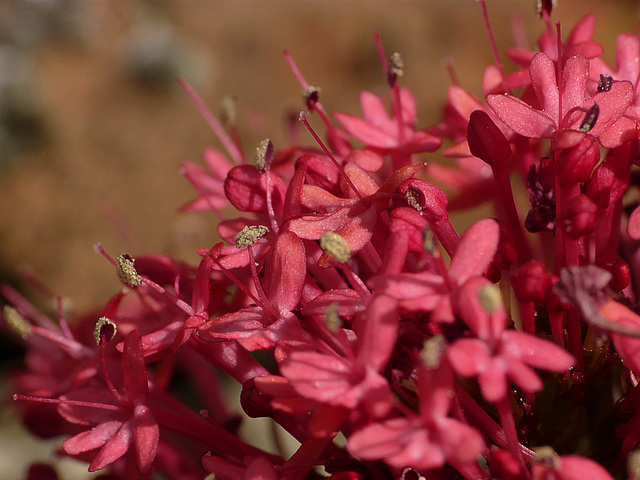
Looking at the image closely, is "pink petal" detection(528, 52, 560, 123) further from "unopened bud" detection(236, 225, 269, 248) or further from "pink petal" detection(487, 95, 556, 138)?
"unopened bud" detection(236, 225, 269, 248)

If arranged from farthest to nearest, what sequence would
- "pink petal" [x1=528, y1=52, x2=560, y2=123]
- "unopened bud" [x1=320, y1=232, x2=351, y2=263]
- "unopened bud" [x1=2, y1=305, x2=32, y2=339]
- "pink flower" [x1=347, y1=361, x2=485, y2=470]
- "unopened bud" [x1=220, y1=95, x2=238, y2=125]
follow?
"unopened bud" [x1=220, y1=95, x2=238, y2=125]
"unopened bud" [x1=2, y1=305, x2=32, y2=339]
"pink petal" [x1=528, y1=52, x2=560, y2=123]
"unopened bud" [x1=320, y1=232, x2=351, y2=263]
"pink flower" [x1=347, y1=361, x2=485, y2=470]

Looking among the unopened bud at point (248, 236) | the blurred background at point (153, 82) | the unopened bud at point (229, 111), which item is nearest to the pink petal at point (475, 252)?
the unopened bud at point (248, 236)

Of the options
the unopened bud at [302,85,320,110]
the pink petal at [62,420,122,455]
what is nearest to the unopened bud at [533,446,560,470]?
the pink petal at [62,420,122,455]

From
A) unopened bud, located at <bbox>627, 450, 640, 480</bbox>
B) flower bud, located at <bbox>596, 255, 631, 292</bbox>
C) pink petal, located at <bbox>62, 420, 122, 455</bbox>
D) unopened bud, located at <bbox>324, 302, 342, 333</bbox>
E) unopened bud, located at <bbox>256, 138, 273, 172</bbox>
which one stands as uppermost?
unopened bud, located at <bbox>256, 138, 273, 172</bbox>

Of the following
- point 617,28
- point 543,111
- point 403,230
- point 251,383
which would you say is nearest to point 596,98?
point 543,111

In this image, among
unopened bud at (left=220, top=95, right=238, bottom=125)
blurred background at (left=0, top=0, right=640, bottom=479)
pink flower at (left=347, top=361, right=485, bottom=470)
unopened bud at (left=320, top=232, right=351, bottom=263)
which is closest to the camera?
pink flower at (left=347, top=361, right=485, bottom=470)

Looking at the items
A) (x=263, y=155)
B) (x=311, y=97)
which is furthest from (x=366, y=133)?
(x=263, y=155)

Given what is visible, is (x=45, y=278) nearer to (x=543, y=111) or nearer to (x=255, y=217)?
(x=255, y=217)
